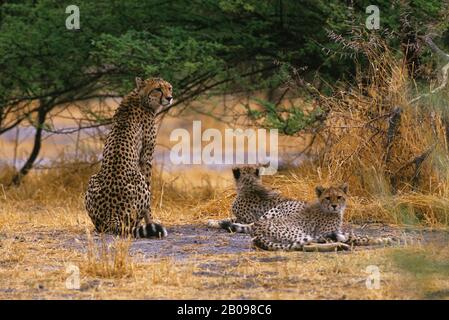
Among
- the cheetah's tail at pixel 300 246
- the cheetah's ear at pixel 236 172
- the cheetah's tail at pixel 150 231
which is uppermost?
the cheetah's ear at pixel 236 172

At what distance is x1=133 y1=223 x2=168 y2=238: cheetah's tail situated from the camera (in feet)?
30.7

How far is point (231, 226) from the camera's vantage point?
984 cm

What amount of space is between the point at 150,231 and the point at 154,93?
1.38m

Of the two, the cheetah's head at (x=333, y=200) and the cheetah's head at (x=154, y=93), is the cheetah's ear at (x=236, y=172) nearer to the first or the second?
the cheetah's head at (x=154, y=93)

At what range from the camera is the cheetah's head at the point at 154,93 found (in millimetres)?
10047

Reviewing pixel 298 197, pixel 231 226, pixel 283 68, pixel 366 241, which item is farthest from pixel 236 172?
pixel 283 68

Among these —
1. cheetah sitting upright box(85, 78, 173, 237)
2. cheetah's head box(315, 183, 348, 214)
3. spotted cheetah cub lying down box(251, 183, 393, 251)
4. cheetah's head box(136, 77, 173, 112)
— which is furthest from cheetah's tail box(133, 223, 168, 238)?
cheetah's head box(315, 183, 348, 214)

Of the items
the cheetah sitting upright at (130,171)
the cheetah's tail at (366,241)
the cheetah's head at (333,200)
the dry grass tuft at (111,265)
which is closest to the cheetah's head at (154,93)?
the cheetah sitting upright at (130,171)

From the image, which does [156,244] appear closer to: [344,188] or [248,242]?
[248,242]

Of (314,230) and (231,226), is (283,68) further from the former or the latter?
(314,230)

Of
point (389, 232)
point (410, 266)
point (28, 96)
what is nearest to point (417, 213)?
point (389, 232)
